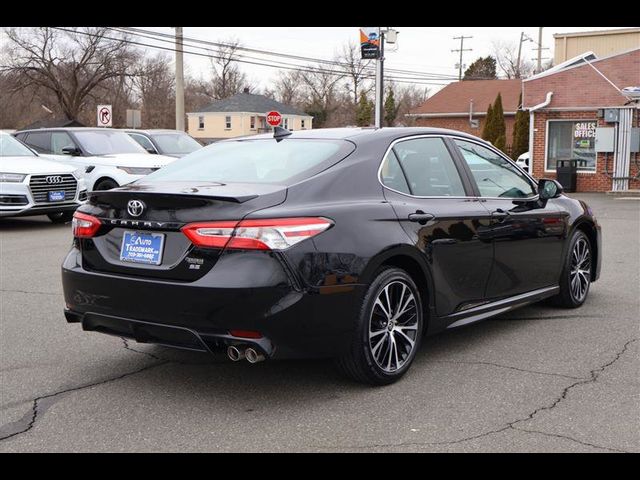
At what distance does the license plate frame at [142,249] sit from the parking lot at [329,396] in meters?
0.81

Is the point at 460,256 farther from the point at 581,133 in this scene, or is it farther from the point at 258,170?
the point at 581,133

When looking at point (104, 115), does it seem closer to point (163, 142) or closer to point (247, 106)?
point (163, 142)

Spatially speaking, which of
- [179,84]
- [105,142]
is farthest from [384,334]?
[179,84]

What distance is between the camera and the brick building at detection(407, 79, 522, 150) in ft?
152

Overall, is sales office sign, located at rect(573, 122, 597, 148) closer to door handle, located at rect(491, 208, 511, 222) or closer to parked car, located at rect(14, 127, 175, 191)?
parked car, located at rect(14, 127, 175, 191)

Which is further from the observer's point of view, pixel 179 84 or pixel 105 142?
pixel 179 84

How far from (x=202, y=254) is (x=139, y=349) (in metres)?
1.72

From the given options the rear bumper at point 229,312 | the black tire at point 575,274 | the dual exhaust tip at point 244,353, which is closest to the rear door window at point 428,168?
the rear bumper at point 229,312

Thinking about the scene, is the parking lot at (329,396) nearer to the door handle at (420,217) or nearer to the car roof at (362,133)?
the door handle at (420,217)

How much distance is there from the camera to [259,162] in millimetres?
4887

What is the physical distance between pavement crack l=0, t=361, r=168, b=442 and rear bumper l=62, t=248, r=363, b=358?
1.70ft

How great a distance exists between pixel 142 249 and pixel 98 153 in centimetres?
1157

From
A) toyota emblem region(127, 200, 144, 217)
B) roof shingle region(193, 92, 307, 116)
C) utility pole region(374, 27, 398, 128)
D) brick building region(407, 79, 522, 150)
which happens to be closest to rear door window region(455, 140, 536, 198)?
toyota emblem region(127, 200, 144, 217)

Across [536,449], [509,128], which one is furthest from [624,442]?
[509,128]
